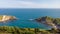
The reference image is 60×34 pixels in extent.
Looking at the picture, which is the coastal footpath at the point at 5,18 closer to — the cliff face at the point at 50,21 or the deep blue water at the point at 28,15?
the deep blue water at the point at 28,15

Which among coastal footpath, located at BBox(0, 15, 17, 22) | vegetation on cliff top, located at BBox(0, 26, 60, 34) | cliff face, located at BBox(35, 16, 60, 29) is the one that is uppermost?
coastal footpath, located at BBox(0, 15, 17, 22)

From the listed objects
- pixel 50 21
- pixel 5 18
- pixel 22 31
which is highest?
pixel 5 18

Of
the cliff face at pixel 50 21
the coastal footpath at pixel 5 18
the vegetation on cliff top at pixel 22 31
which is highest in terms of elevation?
the coastal footpath at pixel 5 18

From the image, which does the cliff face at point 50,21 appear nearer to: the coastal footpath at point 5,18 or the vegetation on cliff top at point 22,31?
the vegetation on cliff top at point 22,31

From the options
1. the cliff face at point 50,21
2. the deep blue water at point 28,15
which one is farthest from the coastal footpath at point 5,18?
the cliff face at point 50,21

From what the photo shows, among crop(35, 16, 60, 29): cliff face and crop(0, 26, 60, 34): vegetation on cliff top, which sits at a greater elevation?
crop(35, 16, 60, 29): cliff face

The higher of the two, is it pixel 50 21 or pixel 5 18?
pixel 5 18

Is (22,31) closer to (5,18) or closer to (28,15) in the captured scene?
(28,15)

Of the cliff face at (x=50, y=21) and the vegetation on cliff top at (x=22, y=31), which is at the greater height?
the cliff face at (x=50, y=21)

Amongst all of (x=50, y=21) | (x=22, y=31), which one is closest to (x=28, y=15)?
(x=22, y=31)

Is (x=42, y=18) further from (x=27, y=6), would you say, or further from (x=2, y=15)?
(x=2, y=15)

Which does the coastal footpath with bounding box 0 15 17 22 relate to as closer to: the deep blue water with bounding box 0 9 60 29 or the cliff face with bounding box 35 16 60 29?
the deep blue water with bounding box 0 9 60 29

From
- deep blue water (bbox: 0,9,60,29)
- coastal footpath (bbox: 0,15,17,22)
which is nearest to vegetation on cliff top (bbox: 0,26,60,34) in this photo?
deep blue water (bbox: 0,9,60,29)
